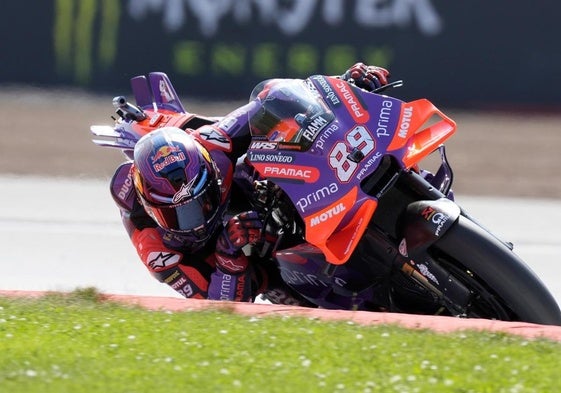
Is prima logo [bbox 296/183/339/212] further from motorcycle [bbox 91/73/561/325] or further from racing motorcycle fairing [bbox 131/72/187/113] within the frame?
racing motorcycle fairing [bbox 131/72/187/113]

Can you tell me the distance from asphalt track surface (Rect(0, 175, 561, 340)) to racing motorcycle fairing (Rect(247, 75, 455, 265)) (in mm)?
424

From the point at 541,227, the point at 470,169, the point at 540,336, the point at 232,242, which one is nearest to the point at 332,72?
the point at 470,169

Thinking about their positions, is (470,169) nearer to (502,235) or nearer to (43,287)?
(502,235)

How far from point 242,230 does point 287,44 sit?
9304 millimetres

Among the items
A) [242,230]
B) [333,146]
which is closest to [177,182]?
[242,230]

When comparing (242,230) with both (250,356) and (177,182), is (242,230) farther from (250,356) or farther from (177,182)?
(250,356)

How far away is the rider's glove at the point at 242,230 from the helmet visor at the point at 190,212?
0.35 ft

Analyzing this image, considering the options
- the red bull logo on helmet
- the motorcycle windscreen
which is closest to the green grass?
the red bull logo on helmet

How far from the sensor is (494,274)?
15.9 feet

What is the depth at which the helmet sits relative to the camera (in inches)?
204

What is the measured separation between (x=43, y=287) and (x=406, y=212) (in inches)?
106

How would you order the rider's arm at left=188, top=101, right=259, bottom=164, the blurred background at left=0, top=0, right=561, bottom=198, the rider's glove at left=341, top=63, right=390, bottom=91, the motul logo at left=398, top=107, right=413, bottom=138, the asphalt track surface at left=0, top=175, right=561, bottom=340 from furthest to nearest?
the blurred background at left=0, top=0, right=561, bottom=198 < the asphalt track surface at left=0, top=175, right=561, bottom=340 < the rider's glove at left=341, top=63, right=390, bottom=91 < the rider's arm at left=188, top=101, right=259, bottom=164 < the motul logo at left=398, top=107, right=413, bottom=138

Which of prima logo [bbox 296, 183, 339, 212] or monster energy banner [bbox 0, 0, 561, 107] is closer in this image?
prima logo [bbox 296, 183, 339, 212]

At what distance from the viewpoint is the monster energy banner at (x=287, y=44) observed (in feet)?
46.1
